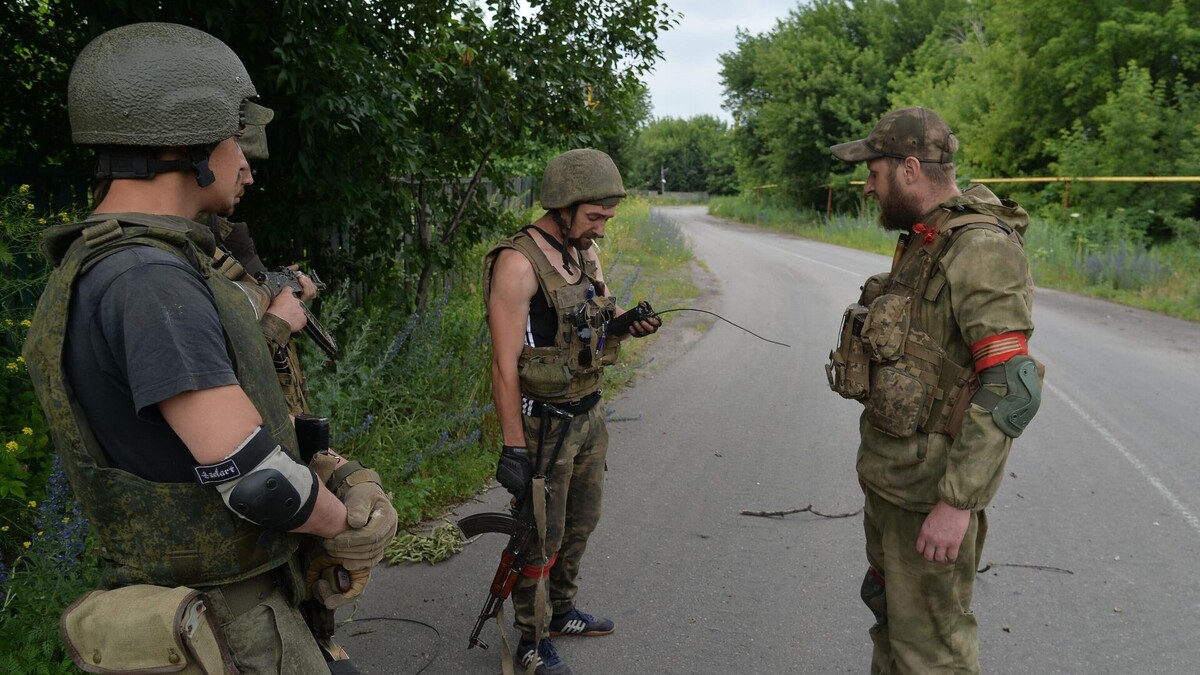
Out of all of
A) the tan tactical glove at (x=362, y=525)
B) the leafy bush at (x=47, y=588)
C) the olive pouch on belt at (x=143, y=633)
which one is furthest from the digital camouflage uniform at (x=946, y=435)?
the leafy bush at (x=47, y=588)

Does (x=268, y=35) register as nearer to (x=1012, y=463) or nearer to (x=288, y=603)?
(x=288, y=603)

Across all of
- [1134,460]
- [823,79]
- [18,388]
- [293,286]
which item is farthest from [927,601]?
[823,79]

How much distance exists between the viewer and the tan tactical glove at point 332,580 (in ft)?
6.42

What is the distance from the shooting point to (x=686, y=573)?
14.0 feet

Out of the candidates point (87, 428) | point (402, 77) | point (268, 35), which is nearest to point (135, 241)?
Answer: point (87, 428)

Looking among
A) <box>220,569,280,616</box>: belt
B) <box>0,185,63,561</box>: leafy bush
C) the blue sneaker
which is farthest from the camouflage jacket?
<box>0,185,63,561</box>: leafy bush

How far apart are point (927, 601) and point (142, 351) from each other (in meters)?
2.41

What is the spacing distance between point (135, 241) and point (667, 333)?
30.7 feet

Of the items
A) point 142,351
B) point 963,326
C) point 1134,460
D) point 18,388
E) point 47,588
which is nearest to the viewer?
point 142,351

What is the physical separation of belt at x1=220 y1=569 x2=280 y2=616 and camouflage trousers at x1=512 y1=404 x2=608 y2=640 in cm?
154

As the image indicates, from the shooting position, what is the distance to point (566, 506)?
11.4 feet

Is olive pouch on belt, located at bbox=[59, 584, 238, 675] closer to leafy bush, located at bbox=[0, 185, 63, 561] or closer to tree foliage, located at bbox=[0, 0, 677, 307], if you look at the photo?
leafy bush, located at bbox=[0, 185, 63, 561]

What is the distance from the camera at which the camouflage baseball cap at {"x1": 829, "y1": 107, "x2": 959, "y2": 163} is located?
9.13ft

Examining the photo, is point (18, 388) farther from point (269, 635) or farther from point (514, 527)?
Answer: point (269, 635)
